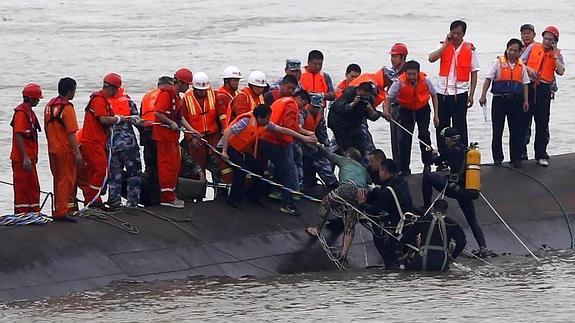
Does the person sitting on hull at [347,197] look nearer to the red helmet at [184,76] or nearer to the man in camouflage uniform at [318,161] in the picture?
the man in camouflage uniform at [318,161]

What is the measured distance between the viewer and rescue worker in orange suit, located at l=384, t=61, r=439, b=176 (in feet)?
68.0

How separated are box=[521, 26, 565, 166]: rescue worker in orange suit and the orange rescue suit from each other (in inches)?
351

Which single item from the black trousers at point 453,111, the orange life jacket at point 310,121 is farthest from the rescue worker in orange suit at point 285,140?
the black trousers at point 453,111

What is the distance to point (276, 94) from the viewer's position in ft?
64.6

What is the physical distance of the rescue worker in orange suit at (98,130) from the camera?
1797cm

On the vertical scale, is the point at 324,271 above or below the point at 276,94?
below

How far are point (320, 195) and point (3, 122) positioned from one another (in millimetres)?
17725

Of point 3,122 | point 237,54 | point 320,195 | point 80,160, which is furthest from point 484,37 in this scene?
point 80,160

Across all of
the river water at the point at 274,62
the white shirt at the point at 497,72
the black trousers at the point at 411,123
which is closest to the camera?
the river water at the point at 274,62

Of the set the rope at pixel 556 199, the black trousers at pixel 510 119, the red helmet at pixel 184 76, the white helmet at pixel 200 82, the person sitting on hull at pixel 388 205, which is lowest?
the rope at pixel 556 199

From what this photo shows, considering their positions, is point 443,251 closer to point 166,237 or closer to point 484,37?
point 166,237

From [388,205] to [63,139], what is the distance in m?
4.70

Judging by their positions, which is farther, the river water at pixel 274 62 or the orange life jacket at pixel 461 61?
the orange life jacket at pixel 461 61

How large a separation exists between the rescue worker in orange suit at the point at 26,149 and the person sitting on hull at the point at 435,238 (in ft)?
17.4
